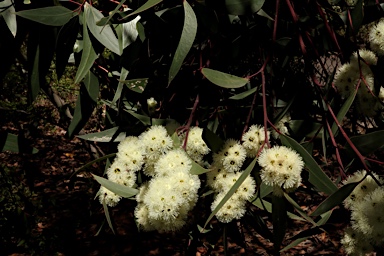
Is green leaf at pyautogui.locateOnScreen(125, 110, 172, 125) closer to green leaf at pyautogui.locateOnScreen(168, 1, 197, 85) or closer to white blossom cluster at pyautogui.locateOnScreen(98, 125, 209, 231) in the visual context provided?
white blossom cluster at pyautogui.locateOnScreen(98, 125, 209, 231)

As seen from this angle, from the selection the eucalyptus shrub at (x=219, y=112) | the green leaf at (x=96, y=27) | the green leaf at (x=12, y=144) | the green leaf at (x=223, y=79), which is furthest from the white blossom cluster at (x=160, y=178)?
the green leaf at (x=12, y=144)

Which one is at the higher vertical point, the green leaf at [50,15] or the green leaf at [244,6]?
the green leaf at [244,6]

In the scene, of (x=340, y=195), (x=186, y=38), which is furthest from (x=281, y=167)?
(x=186, y=38)

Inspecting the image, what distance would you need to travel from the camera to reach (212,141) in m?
0.95

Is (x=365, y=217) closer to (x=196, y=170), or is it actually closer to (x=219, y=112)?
(x=196, y=170)

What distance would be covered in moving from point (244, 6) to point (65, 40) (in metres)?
0.46

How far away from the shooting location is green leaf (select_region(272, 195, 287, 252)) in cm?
90

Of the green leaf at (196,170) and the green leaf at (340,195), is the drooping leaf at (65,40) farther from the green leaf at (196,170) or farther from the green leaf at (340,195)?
the green leaf at (340,195)

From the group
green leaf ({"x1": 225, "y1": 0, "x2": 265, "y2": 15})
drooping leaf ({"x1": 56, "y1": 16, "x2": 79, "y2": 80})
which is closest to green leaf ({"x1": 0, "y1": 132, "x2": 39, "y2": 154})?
drooping leaf ({"x1": 56, "y1": 16, "x2": 79, "y2": 80})

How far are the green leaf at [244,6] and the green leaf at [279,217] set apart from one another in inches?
16.3

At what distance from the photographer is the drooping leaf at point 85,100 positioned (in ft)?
4.00

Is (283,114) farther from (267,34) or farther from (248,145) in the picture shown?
(267,34)

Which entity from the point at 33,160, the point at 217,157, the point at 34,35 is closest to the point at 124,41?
the point at 34,35

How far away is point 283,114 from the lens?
106cm
